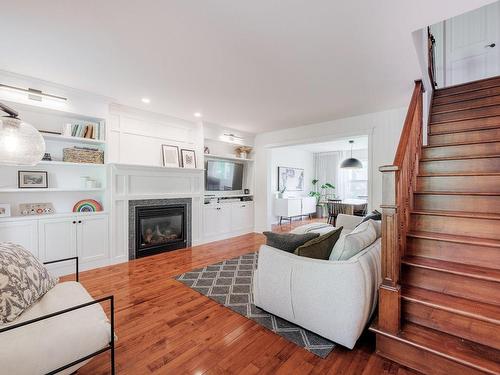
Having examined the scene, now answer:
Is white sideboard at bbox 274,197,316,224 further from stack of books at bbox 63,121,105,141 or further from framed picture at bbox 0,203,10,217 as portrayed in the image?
framed picture at bbox 0,203,10,217

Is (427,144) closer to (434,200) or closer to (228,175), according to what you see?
(434,200)

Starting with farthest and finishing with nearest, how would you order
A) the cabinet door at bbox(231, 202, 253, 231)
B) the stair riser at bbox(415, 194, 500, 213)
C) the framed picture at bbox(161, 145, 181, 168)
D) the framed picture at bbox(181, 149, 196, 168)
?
the cabinet door at bbox(231, 202, 253, 231), the framed picture at bbox(181, 149, 196, 168), the framed picture at bbox(161, 145, 181, 168), the stair riser at bbox(415, 194, 500, 213)

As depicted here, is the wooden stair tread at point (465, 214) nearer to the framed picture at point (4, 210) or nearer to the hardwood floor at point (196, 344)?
the hardwood floor at point (196, 344)

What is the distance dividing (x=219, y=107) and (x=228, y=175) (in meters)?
2.09

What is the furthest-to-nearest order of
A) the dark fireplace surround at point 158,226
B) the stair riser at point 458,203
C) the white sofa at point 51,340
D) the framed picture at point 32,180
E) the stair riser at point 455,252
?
the dark fireplace surround at point 158,226 → the framed picture at point 32,180 → the stair riser at point 458,203 → the stair riser at point 455,252 → the white sofa at point 51,340

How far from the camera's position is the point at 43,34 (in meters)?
2.17

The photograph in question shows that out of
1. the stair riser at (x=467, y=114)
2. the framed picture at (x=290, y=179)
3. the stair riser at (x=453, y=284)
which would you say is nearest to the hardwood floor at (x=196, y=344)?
the stair riser at (x=453, y=284)

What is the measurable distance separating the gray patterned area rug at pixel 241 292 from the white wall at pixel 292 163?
3.75 meters

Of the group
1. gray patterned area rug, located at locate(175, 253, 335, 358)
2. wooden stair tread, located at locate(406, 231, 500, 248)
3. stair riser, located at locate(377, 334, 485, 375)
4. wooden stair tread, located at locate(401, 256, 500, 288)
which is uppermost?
wooden stair tread, located at locate(406, 231, 500, 248)

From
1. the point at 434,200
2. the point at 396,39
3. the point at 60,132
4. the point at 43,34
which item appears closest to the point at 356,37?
the point at 396,39

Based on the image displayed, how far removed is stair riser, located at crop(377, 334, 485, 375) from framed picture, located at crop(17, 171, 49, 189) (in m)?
4.29

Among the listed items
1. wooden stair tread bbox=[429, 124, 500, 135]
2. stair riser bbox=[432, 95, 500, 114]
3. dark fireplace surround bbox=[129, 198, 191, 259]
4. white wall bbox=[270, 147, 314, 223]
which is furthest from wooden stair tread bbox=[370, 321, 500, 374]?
white wall bbox=[270, 147, 314, 223]

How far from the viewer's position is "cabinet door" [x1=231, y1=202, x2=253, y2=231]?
19.1ft

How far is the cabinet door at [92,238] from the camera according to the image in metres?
3.50
